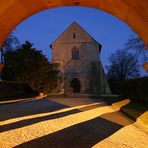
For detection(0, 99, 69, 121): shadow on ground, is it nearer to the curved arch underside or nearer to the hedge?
the hedge

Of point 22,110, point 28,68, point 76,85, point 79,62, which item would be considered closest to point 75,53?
point 79,62

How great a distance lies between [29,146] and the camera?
23.7 feet

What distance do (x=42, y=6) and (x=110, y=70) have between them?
192ft

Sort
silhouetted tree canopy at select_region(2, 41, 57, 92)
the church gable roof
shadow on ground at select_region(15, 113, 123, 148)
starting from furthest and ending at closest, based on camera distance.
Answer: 1. the church gable roof
2. silhouetted tree canopy at select_region(2, 41, 57, 92)
3. shadow on ground at select_region(15, 113, 123, 148)

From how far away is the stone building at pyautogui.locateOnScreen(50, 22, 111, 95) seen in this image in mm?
50594

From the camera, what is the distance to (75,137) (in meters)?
8.57

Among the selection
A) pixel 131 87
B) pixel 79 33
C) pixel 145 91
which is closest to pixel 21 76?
pixel 131 87

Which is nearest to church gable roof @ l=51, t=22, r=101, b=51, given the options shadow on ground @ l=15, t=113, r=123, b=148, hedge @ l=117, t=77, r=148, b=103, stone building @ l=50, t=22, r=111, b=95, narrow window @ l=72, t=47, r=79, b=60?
stone building @ l=50, t=22, r=111, b=95

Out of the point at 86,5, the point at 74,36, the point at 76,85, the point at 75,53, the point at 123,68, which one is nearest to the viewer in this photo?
the point at 86,5

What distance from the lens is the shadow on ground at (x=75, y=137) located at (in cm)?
745

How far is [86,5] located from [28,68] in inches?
1193

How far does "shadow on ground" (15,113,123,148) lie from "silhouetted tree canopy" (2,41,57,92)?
80.6 feet

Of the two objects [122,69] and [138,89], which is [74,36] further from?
[138,89]

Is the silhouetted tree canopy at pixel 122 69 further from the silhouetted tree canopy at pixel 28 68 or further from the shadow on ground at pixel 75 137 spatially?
the shadow on ground at pixel 75 137
